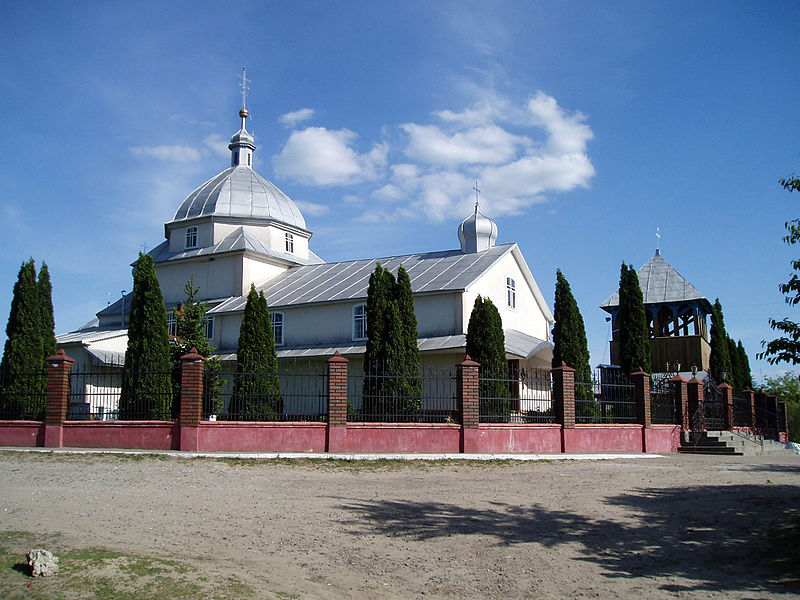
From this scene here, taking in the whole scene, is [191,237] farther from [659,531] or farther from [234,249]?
[659,531]

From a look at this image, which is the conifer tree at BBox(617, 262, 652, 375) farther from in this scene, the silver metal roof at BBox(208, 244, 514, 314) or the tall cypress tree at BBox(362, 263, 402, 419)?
the tall cypress tree at BBox(362, 263, 402, 419)

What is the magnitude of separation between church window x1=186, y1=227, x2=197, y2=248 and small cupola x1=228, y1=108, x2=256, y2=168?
17.9ft

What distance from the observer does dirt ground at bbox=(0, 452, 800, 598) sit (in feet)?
22.4

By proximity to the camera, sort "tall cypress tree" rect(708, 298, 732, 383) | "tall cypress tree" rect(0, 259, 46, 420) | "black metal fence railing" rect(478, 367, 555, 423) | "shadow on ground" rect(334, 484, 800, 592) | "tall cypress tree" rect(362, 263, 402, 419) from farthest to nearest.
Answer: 1. "tall cypress tree" rect(708, 298, 732, 383)
2. "tall cypress tree" rect(0, 259, 46, 420)
3. "tall cypress tree" rect(362, 263, 402, 419)
4. "black metal fence railing" rect(478, 367, 555, 423)
5. "shadow on ground" rect(334, 484, 800, 592)

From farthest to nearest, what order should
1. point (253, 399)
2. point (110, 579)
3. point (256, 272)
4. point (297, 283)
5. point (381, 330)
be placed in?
point (256, 272)
point (297, 283)
point (381, 330)
point (253, 399)
point (110, 579)

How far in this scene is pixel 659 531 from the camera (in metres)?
8.62

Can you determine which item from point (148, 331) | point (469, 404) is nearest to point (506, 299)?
point (469, 404)

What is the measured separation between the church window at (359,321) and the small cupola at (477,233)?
200 inches

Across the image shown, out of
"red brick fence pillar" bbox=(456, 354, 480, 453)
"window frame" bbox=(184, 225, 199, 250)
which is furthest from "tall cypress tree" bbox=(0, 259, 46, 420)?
"window frame" bbox=(184, 225, 199, 250)

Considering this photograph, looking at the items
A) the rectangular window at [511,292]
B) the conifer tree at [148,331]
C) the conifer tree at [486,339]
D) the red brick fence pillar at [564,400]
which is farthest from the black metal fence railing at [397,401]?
the rectangular window at [511,292]

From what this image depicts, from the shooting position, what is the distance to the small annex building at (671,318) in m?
30.3

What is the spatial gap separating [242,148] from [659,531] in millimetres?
32514

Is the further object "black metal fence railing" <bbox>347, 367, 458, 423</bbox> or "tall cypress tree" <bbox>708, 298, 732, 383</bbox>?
"tall cypress tree" <bbox>708, 298, 732, 383</bbox>

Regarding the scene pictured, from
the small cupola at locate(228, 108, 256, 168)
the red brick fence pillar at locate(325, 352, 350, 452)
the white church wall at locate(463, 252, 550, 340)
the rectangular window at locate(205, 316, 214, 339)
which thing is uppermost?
the small cupola at locate(228, 108, 256, 168)
